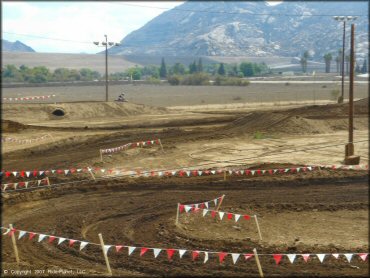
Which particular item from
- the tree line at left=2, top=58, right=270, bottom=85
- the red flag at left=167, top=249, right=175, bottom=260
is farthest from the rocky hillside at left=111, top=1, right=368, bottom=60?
the red flag at left=167, top=249, right=175, bottom=260

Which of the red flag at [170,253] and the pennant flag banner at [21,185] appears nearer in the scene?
the red flag at [170,253]

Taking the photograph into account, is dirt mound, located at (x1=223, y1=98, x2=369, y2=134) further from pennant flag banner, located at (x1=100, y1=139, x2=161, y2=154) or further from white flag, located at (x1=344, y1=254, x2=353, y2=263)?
white flag, located at (x1=344, y1=254, x2=353, y2=263)

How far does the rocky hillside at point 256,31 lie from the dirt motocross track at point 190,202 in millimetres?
31983

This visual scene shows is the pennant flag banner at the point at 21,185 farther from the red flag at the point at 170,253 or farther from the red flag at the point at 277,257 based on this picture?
the red flag at the point at 277,257

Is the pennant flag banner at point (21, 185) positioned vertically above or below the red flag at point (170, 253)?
below

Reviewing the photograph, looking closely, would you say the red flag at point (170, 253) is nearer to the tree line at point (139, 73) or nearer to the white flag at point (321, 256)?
the white flag at point (321, 256)

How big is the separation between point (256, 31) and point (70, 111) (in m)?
43.9

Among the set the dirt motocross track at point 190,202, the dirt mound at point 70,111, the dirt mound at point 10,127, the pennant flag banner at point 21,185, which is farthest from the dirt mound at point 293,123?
the pennant flag banner at point 21,185

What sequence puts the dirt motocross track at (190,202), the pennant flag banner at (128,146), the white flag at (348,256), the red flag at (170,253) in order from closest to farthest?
1. the white flag at (348,256)
2. the dirt motocross track at (190,202)
3. the red flag at (170,253)
4. the pennant flag banner at (128,146)

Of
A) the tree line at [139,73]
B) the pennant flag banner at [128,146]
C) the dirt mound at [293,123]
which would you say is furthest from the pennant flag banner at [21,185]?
the tree line at [139,73]

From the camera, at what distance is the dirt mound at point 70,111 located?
46812 mm

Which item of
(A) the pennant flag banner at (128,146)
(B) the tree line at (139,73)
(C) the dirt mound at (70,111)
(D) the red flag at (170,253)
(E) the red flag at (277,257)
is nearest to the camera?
(E) the red flag at (277,257)

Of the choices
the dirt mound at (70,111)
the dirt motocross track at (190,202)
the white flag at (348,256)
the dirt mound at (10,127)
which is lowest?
the dirt motocross track at (190,202)

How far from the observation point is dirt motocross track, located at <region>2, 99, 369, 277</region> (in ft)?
38.9
